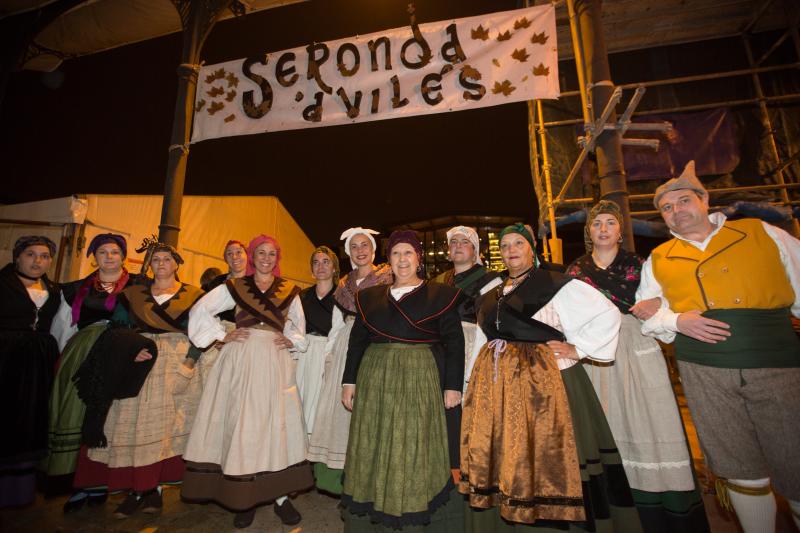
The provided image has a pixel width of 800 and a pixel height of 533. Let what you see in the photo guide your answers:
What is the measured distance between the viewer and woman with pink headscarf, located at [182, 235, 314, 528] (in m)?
2.56

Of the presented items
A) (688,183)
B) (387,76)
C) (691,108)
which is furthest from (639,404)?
(691,108)

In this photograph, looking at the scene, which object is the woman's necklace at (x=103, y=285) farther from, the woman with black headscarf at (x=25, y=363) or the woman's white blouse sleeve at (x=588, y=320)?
the woman's white blouse sleeve at (x=588, y=320)

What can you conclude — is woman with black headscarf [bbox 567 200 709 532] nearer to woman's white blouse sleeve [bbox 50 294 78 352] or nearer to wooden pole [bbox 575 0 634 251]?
wooden pole [bbox 575 0 634 251]

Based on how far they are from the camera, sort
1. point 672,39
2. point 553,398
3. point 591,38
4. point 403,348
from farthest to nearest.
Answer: point 672,39 < point 591,38 < point 403,348 < point 553,398

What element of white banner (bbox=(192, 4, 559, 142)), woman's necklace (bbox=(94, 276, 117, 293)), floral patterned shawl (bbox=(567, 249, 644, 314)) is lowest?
floral patterned shawl (bbox=(567, 249, 644, 314))

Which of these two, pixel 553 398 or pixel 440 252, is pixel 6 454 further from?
pixel 440 252

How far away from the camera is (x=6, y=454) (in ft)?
8.89

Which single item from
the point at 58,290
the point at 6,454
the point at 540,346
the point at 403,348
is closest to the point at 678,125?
the point at 540,346

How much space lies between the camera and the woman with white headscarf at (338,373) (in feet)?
8.93

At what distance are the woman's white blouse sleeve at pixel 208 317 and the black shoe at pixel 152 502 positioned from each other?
1192mm

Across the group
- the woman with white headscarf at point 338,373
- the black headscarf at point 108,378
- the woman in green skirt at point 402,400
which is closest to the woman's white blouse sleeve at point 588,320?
the woman in green skirt at point 402,400

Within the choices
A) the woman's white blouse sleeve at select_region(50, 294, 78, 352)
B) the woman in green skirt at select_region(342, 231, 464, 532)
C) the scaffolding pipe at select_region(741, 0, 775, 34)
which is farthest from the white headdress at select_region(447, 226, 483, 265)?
the scaffolding pipe at select_region(741, 0, 775, 34)

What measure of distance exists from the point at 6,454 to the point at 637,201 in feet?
25.2

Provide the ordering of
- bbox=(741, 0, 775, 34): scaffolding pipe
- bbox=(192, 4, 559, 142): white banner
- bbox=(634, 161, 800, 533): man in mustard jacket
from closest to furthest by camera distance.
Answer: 1. bbox=(634, 161, 800, 533): man in mustard jacket
2. bbox=(192, 4, 559, 142): white banner
3. bbox=(741, 0, 775, 34): scaffolding pipe
